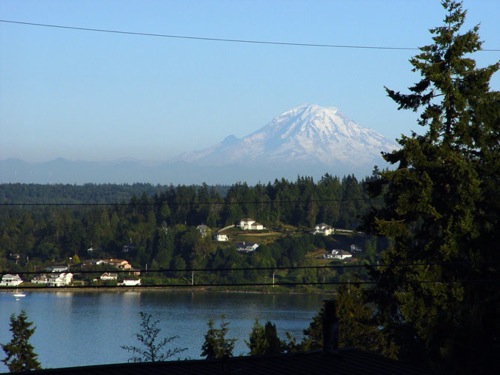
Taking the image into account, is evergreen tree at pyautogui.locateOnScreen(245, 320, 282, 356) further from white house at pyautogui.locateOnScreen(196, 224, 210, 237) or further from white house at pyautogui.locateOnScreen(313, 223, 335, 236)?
white house at pyautogui.locateOnScreen(313, 223, 335, 236)

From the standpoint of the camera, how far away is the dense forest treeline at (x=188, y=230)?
11081 centimetres

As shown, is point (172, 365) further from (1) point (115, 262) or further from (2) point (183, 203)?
(2) point (183, 203)

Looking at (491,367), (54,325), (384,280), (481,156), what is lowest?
(54,325)

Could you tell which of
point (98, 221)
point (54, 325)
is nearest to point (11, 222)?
point (98, 221)

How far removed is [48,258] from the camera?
11069 cm

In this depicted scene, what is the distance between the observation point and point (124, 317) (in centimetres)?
6656

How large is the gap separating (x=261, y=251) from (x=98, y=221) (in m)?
23.4

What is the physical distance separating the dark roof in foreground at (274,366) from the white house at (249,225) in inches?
4464

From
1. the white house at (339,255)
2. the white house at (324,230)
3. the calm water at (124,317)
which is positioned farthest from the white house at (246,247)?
the calm water at (124,317)

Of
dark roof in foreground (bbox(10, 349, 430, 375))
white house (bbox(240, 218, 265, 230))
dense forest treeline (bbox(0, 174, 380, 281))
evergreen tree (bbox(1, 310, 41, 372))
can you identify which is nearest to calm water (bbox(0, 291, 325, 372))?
evergreen tree (bbox(1, 310, 41, 372))

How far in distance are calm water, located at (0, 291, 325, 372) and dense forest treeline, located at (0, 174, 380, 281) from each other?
43.3 feet

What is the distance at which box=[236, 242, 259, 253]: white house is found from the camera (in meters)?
114

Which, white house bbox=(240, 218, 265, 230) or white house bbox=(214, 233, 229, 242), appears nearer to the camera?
white house bbox=(214, 233, 229, 242)

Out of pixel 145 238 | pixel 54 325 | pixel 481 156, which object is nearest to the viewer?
pixel 481 156
